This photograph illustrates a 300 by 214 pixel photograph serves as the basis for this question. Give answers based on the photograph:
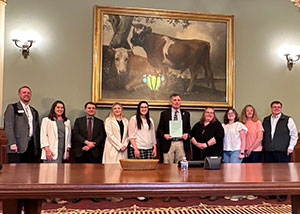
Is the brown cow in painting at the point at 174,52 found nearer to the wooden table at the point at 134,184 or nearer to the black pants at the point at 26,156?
the black pants at the point at 26,156

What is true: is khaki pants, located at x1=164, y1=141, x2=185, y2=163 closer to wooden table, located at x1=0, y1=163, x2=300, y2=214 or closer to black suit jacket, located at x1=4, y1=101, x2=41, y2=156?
black suit jacket, located at x1=4, y1=101, x2=41, y2=156

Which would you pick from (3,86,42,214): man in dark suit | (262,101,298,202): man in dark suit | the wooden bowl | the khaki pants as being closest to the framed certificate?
the khaki pants

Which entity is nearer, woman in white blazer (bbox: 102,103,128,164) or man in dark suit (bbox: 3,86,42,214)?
man in dark suit (bbox: 3,86,42,214)

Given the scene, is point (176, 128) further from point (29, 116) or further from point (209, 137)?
point (29, 116)

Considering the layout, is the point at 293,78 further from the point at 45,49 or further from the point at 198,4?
the point at 45,49

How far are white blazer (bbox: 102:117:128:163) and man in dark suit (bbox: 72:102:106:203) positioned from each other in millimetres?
153

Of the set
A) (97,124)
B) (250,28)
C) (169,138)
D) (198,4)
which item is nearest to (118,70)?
(97,124)

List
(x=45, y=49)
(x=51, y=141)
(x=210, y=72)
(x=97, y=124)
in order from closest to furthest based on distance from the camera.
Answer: (x=51, y=141) → (x=97, y=124) → (x=45, y=49) → (x=210, y=72)

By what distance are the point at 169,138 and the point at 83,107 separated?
5.61 feet

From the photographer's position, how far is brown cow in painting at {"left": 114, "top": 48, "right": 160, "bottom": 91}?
18.6 ft

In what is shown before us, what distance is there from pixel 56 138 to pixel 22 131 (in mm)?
495

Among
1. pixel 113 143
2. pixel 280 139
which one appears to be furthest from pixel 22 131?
pixel 280 139

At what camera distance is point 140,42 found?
19.0 ft

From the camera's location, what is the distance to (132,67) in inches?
225
